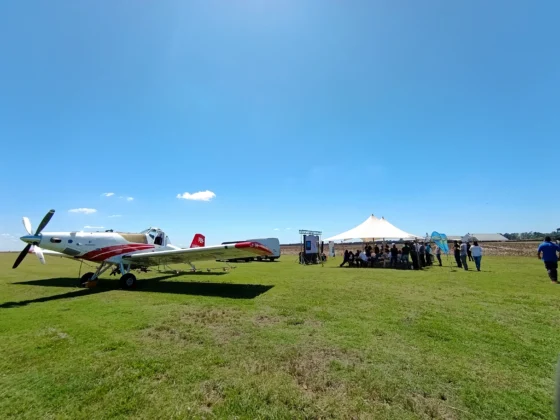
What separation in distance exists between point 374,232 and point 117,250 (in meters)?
17.5

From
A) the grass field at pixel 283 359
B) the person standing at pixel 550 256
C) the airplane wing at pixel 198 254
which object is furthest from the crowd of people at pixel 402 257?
the airplane wing at pixel 198 254

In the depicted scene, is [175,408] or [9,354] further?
[9,354]

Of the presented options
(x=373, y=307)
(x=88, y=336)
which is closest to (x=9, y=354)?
(x=88, y=336)

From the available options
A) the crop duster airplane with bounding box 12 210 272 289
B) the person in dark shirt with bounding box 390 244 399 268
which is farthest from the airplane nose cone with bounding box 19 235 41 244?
the person in dark shirt with bounding box 390 244 399 268

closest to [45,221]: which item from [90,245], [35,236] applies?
[35,236]

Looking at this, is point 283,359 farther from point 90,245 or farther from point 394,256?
point 394,256

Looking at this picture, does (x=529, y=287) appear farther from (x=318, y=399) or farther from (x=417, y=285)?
(x=318, y=399)

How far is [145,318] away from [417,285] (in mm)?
9935

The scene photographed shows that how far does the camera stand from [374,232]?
22125mm

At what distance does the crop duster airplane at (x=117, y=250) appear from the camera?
11297 millimetres

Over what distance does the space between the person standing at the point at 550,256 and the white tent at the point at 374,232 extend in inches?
330

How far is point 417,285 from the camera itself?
11.4 metres

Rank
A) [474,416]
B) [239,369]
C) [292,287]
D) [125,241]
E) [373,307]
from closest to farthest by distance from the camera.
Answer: [474,416] → [239,369] → [373,307] → [292,287] → [125,241]

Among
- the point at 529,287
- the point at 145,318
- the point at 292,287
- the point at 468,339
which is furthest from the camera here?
the point at 292,287
